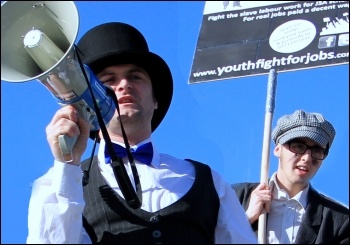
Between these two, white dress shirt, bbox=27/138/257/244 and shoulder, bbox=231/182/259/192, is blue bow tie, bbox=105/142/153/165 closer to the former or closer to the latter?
white dress shirt, bbox=27/138/257/244

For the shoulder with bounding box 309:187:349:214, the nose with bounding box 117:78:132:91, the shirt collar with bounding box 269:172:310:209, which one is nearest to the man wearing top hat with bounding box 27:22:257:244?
the nose with bounding box 117:78:132:91

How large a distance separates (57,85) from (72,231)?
1.88 feet

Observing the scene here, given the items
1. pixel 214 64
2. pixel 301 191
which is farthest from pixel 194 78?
pixel 301 191

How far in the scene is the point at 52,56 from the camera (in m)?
3.69

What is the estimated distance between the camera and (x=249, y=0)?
6387 millimetres

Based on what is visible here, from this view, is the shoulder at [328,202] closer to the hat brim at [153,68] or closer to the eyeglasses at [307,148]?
the eyeglasses at [307,148]

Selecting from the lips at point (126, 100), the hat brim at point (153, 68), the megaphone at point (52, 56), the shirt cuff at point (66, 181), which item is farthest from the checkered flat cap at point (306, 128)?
the shirt cuff at point (66, 181)

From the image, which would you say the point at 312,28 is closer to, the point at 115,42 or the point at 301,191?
the point at 301,191

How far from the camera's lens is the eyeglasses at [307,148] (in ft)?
16.2

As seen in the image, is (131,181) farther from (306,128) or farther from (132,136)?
(306,128)

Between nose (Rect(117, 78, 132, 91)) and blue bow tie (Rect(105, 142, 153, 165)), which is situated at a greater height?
nose (Rect(117, 78, 132, 91))

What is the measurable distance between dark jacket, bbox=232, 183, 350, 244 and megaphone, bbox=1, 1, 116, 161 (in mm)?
1344

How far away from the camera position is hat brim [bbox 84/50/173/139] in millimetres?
4359

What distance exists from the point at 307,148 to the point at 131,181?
128cm
